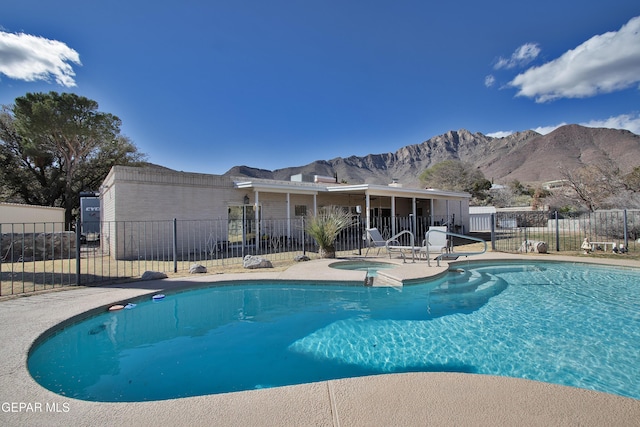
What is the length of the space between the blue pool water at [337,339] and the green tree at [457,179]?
42165mm

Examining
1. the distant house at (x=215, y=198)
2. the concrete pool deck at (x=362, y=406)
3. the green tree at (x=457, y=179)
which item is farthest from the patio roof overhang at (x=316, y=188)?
the green tree at (x=457, y=179)

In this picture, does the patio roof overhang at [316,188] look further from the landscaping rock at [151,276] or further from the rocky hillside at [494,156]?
the rocky hillside at [494,156]

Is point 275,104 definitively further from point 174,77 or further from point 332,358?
point 332,358

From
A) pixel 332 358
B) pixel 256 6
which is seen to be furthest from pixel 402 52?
pixel 332 358

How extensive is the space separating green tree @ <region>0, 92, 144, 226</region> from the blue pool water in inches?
933

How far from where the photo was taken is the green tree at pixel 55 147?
2217cm

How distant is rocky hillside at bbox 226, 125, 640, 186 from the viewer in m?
66.2

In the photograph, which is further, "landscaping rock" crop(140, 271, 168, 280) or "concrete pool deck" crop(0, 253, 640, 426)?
"landscaping rock" crop(140, 271, 168, 280)

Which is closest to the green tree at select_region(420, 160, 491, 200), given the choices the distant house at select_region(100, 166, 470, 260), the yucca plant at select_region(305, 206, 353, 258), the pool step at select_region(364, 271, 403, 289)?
the distant house at select_region(100, 166, 470, 260)

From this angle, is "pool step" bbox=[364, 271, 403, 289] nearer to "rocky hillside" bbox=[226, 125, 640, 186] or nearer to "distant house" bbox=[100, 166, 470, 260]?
"distant house" bbox=[100, 166, 470, 260]

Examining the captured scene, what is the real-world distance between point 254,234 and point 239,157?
45.7ft

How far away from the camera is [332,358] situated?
4145mm

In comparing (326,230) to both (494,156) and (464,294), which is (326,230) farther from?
(494,156)

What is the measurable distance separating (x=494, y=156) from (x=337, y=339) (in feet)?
311
